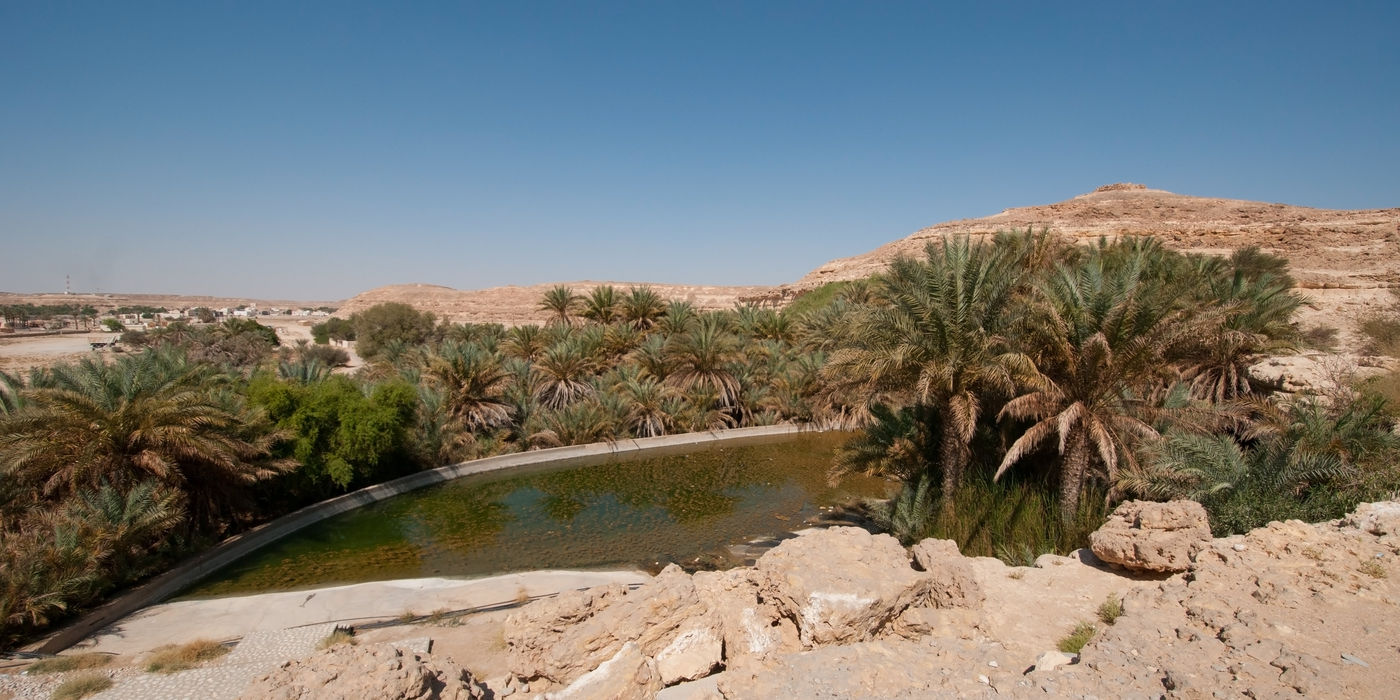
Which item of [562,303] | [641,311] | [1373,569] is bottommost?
[1373,569]

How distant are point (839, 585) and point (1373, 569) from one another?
446 cm

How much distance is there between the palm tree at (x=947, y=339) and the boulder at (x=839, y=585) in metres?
4.19

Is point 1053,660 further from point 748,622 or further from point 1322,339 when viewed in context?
point 1322,339

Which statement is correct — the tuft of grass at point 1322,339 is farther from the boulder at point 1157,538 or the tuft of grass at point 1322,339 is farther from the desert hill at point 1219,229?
the boulder at point 1157,538

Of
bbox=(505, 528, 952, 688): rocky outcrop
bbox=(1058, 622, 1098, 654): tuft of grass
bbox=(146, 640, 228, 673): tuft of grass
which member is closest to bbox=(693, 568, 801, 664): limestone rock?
bbox=(505, 528, 952, 688): rocky outcrop

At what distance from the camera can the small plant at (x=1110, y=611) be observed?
5344mm

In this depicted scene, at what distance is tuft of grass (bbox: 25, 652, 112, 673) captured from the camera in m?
6.23

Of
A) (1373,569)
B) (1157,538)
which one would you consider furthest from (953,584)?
(1373,569)

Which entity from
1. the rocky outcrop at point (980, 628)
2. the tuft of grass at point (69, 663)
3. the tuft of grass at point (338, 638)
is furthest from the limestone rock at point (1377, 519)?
the tuft of grass at point (69, 663)

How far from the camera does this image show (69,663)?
637 cm

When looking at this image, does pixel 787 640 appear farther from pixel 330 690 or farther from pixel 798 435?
pixel 798 435

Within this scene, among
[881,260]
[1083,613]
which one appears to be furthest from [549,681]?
[881,260]

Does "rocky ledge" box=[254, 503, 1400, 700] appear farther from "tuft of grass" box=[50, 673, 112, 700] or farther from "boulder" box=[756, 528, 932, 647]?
"tuft of grass" box=[50, 673, 112, 700]

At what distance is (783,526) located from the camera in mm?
11305
